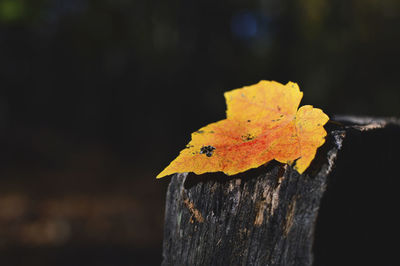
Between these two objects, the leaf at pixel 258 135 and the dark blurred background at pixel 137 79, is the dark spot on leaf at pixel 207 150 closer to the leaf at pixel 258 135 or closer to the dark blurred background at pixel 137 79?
the leaf at pixel 258 135

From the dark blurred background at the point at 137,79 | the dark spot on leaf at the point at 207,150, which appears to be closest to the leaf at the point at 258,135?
the dark spot on leaf at the point at 207,150

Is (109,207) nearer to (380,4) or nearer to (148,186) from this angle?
(148,186)

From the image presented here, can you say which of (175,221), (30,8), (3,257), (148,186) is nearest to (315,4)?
(148,186)

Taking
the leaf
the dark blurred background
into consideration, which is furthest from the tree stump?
the dark blurred background

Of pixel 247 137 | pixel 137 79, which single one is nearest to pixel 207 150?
pixel 247 137

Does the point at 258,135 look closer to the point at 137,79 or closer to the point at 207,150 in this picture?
the point at 207,150
